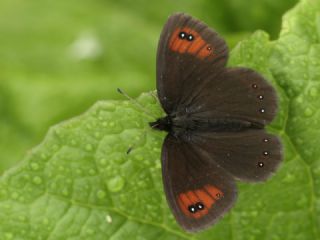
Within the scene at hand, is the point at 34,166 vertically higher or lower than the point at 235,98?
lower

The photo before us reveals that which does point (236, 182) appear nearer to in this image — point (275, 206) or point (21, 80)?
point (275, 206)

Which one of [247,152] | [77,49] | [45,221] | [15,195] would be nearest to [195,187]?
[247,152]

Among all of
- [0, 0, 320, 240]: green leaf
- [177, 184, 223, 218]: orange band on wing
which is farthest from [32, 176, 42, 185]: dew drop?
[177, 184, 223, 218]: orange band on wing

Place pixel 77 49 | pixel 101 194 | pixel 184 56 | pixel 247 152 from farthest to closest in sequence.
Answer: pixel 77 49
pixel 184 56
pixel 101 194
pixel 247 152

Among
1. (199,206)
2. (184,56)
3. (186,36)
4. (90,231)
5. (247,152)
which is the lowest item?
(90,231)

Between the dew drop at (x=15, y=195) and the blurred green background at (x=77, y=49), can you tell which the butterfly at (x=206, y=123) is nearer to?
the dew drop at (x=15, y=195)

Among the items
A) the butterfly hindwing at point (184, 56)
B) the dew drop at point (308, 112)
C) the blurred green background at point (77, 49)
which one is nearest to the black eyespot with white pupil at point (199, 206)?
the butterfly hindwing at point (184, 56)

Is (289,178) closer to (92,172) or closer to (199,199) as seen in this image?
(199,199)

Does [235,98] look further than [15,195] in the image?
Yes
